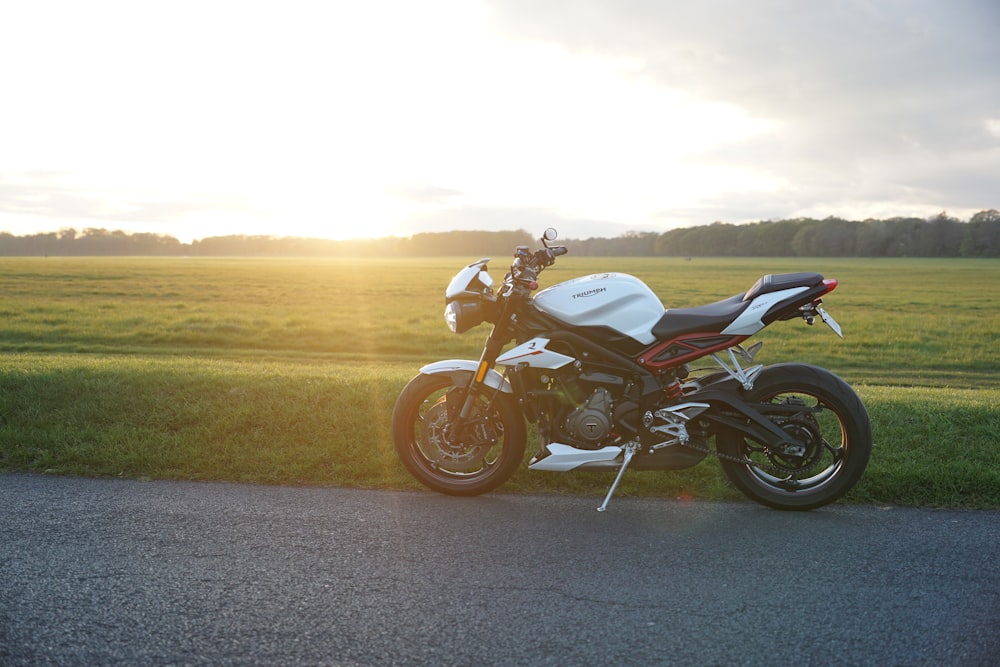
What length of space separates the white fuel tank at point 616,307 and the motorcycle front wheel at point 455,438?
2.57 ft

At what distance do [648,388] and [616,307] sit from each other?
0.57 m

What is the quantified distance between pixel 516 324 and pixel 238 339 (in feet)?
45.8

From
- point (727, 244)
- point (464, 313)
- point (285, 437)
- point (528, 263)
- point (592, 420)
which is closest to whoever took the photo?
point (592, 420)

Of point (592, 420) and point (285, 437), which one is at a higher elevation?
point (592, 420)

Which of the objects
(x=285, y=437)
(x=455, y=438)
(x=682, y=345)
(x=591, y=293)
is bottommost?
(x=285, y=437)

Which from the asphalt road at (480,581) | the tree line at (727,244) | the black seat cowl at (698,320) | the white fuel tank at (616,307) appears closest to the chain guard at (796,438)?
the asphalt road at (480,581)

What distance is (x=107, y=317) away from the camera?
21.4 m

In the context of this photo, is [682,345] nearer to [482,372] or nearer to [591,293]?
[591,293]

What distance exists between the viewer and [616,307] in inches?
194

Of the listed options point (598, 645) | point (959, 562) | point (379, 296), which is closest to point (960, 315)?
point (379, 296)

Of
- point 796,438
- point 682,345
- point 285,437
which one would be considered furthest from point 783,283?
point 285,437

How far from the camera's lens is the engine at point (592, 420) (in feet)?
16.0

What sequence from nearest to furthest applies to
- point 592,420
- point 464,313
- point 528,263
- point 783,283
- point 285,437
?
point 783,283, point 592,420, point 528,263, point 464,313, point 285,437

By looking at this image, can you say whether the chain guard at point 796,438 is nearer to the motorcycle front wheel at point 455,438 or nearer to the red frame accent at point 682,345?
the red frame accent at point 682,345
